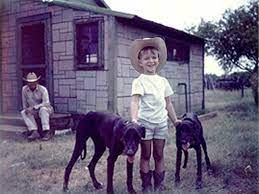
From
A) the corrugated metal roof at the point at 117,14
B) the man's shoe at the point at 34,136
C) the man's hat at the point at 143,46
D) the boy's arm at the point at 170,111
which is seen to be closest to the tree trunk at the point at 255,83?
the corrugated metal roof at the point at 117,14

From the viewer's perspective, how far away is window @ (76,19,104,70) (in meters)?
2.47

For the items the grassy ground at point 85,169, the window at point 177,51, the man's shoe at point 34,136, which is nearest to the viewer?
the grassy ground at point 85,169

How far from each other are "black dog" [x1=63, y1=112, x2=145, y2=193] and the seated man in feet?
0.93

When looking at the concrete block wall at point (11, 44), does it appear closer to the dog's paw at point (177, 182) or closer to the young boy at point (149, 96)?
the young boy at point (149, 96)

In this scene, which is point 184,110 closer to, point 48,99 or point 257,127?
point 257,127

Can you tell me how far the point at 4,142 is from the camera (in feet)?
8.02

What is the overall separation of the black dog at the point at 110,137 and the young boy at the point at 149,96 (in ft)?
0.37

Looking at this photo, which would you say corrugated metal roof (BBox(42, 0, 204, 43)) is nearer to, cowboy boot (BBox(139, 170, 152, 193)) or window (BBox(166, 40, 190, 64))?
window (BBox(166, 40, 190, 64))

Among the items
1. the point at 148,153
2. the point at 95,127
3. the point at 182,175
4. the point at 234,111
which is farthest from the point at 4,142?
the point at 234,111

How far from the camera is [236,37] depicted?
311cm

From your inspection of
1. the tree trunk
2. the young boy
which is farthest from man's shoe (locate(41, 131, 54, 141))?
the tree trunk

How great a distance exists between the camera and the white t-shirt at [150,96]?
76.5 inches

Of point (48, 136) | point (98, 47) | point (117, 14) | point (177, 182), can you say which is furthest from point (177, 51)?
point (48, 136)

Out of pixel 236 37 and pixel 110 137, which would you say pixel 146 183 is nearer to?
pixel 110 137
